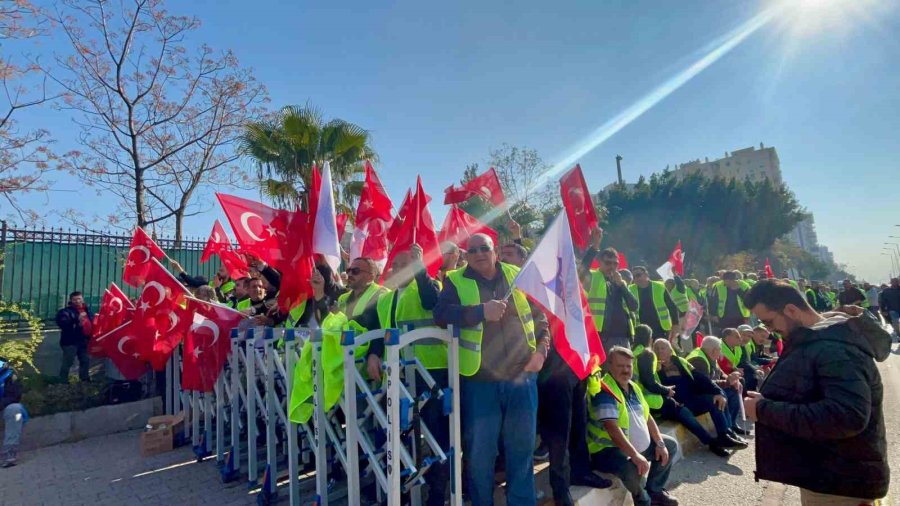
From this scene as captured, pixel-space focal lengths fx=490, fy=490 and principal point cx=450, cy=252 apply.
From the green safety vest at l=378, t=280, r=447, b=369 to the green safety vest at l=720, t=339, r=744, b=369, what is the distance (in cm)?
556

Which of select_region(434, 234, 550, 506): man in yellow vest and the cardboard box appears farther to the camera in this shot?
the cardboard box

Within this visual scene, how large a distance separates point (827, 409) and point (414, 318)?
262 centimetres

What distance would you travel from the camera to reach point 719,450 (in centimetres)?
570

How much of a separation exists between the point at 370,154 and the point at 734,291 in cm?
1004

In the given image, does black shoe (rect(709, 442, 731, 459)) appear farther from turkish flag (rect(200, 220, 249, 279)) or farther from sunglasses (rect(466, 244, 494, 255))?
turkish flag (rect(200, 220, 249, 279))

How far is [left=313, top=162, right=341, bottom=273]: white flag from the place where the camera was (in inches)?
197

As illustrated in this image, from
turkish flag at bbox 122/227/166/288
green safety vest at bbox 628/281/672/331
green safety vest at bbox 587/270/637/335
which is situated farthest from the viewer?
green safety vest at bbox 628/281/672/331

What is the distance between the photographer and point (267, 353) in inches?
168

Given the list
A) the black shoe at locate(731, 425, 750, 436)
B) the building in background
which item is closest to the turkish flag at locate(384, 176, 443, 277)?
the black shoe at locate(731, 425, 750, 436)

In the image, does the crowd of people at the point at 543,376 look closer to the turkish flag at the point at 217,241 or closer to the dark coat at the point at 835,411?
the dark coat at the point at 835,411

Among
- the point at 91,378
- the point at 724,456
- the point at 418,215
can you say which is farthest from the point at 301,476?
the point at 91,378

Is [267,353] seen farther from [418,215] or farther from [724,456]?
[724,456]

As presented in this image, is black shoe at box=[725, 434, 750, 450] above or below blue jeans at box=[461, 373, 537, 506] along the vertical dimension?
below

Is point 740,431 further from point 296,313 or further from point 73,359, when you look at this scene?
point 73,359
